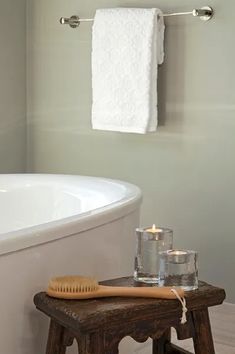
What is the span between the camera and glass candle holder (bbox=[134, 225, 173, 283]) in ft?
6.32

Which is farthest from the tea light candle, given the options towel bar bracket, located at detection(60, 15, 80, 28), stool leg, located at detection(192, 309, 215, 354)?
towel bar bracket, located at detection(60, 15, 80, 28)

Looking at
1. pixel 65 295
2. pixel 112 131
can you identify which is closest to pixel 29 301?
pixel 65 295

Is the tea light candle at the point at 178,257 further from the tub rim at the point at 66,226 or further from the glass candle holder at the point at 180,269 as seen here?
the tub rim at the point at 66,226

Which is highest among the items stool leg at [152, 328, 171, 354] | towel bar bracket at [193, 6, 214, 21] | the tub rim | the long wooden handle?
Answer: towel bar bracket at [193, 6, 214, 21]

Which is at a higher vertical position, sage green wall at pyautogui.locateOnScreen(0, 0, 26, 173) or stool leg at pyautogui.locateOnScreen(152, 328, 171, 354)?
sage green wall at pyautogui.locateOnScreen(0, 0, 26, 173)

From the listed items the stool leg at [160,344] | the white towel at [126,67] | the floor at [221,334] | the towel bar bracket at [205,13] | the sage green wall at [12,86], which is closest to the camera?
the stool leg at [160,344]

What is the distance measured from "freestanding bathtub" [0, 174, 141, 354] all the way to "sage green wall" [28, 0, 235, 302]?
1.84 feet

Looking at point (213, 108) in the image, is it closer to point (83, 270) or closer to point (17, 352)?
point (83, 270)

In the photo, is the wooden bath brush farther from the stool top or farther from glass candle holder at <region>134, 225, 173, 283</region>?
glass candle holder at <region>134, 225, 173, 283</region>

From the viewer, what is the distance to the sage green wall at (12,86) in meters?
3.50

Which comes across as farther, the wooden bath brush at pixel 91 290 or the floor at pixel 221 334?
the floor at pixel 221 334

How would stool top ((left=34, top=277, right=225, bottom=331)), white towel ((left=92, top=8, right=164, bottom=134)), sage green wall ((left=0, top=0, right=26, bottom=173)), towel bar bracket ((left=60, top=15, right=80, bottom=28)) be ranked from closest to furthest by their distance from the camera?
stool top ((left=34, top=277, right=225, bottom=331)), white towel ((left=92, top=8, right=164, bottom=134)), towel bar bracket ((left=60, top=15, right=80, bottom=28)), sage green wall ((left=0, top=0, right=26, bottom=173))

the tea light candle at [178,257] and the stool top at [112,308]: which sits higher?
the tea light candle at [178,257]

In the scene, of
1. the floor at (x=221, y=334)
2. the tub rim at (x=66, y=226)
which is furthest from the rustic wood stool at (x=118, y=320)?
the floor at (x=221, y=334)
